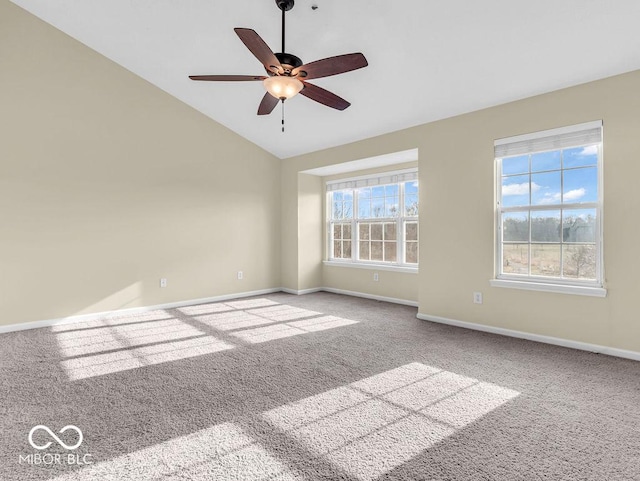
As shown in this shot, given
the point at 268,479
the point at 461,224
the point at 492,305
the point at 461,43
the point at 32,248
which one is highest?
the point at 461,43

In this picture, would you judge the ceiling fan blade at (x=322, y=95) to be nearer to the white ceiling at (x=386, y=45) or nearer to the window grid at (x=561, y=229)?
the white ceiling at (x=386, y=45)

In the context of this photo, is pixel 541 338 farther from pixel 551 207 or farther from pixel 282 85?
pixel 282 85

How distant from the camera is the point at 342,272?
6.29 meters

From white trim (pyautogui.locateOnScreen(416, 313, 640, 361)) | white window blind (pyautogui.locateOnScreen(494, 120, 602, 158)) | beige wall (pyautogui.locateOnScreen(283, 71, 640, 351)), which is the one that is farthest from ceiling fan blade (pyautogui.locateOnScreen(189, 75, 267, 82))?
white trim (pyautogui.locateOnScreen(416, 313, 640, 361))

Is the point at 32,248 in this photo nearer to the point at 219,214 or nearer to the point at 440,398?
the point at 219,214

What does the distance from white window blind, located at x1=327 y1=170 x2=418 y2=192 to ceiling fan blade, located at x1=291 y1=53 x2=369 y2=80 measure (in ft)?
10.2

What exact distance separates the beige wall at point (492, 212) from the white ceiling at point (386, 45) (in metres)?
0.18

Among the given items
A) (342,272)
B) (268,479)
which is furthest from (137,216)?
(268,479)

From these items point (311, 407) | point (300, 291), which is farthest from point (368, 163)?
point (311, 407)

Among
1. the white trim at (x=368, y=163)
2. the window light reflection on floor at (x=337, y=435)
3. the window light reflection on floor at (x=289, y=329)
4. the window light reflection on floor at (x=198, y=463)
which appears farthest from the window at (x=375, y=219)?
the window light reflection on floor at (x=198, y=463)

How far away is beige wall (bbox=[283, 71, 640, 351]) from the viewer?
10.1 ft

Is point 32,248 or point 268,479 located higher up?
point 32,248

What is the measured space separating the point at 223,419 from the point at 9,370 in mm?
2094

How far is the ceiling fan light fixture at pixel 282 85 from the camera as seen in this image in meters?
2.47
